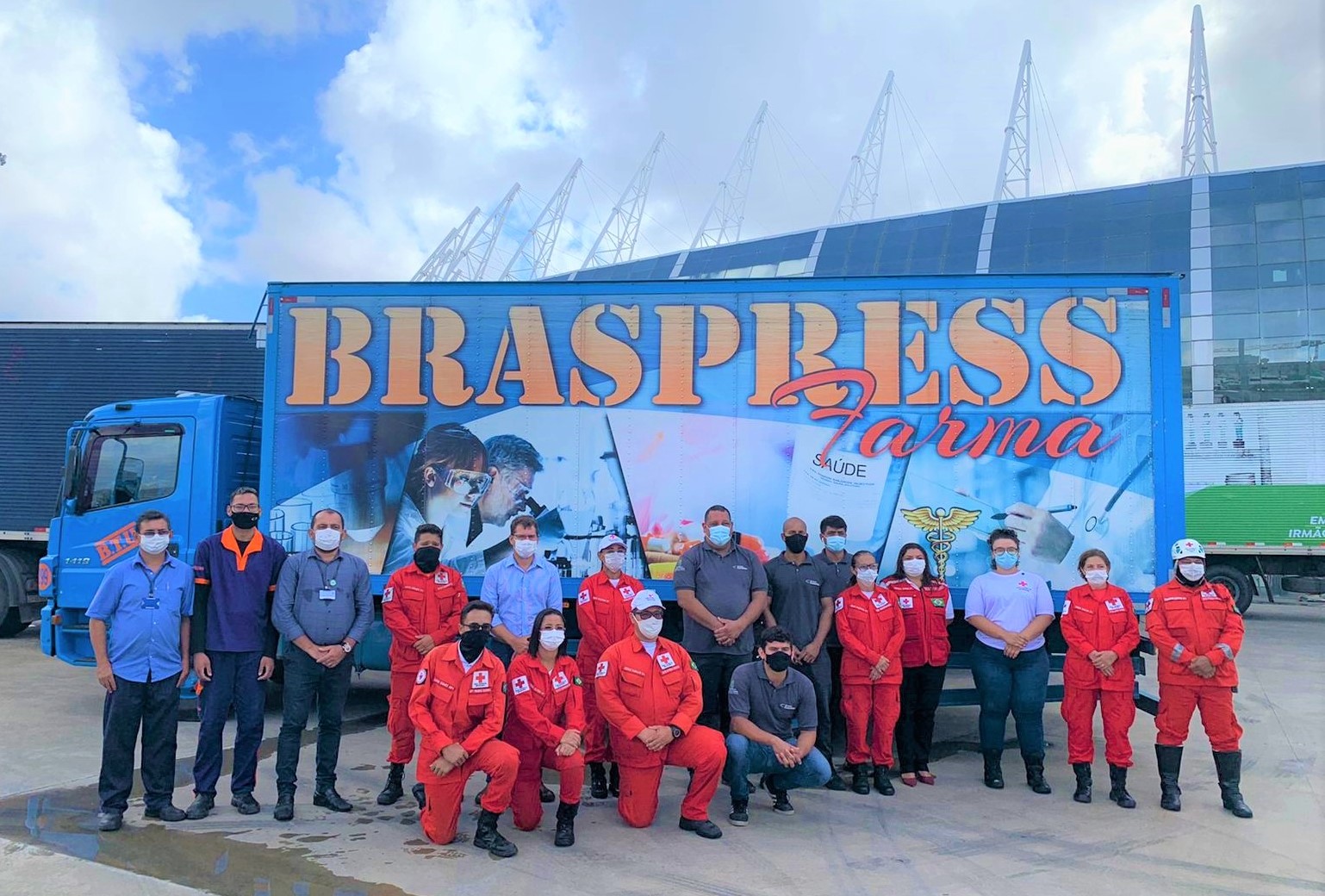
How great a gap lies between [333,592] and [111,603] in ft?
3.75

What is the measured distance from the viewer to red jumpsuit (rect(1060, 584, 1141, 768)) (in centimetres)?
563

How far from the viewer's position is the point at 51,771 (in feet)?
19.3

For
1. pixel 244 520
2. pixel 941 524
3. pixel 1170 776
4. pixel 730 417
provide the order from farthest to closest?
pixel 730 417
pixel 941 524
pixel 1170 776
pixel 244 520

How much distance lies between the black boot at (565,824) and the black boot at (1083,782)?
129 inches

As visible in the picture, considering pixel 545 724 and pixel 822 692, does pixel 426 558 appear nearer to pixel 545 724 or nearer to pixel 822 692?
pixel 545 724

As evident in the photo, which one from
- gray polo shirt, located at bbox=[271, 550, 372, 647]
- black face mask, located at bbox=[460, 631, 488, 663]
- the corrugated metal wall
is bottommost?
black face mask, located at bbox=[460, 631, 488, 663]

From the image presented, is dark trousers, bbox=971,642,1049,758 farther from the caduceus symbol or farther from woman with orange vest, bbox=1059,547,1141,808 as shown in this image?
the caduceus symbol

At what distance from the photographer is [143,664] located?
16.0 ft

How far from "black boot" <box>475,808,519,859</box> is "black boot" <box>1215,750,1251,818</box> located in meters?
4.29

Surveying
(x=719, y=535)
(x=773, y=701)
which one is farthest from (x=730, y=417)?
(x=773, y=701)

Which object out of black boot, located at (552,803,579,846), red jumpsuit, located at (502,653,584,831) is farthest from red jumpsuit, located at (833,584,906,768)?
black boot, located at (552,803,579,846)

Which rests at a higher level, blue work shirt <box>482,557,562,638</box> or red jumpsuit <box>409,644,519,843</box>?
blue work shirt <box>482,557,562,638</box>

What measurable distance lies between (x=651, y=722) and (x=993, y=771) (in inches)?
100

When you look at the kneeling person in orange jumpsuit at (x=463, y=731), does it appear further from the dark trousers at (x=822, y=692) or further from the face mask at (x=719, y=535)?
the dark trousers at (x=822, y=692)
